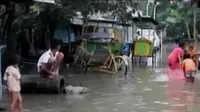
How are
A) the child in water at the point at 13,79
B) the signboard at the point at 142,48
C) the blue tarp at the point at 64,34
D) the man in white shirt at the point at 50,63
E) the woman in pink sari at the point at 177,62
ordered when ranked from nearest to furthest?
the child in water at the point at 13,79 → the man in white shirt at the point at 50,63 → the woman in pink sari at the point at 177,62 → the signboard at the point at 142,48 → the blue tarp at the point at 64,34

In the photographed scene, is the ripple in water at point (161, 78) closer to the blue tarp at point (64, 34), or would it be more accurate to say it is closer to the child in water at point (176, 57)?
the child in water at point (176, 57)

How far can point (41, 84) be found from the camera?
13531mm

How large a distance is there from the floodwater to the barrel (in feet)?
1.03

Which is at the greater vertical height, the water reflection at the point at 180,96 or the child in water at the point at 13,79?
the child in water at the point at 13,79

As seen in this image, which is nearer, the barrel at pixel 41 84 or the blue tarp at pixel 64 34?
the barrel at pixel 41 84

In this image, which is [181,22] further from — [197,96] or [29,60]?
[197,96]

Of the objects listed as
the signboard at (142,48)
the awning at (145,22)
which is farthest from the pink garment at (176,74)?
the awning at (145,22)

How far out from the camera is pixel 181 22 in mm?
57062

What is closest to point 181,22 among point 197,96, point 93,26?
point 93,26

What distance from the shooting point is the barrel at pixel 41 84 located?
13516 millimetres

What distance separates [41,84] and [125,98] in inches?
88.7

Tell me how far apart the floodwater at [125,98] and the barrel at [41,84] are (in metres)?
0.31

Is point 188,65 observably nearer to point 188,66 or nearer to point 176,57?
point 188,66

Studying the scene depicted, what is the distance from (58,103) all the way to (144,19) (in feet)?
51.3
